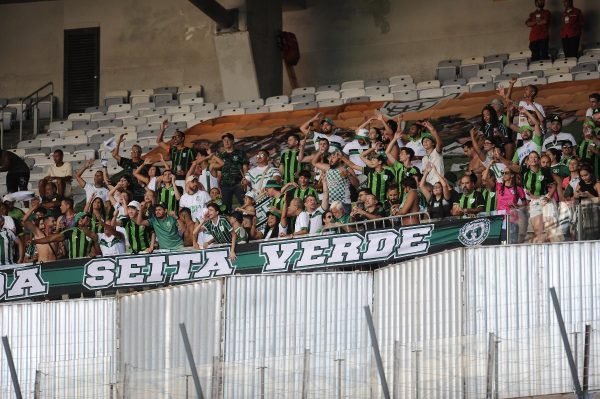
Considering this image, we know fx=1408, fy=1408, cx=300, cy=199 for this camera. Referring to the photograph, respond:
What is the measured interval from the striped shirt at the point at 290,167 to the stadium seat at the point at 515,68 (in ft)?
19.2

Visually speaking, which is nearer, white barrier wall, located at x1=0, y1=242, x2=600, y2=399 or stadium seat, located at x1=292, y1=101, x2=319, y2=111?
white barrier wall, located at x1=0, y1=242, x2=600, y2=399

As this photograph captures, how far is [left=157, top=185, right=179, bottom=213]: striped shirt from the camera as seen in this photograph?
1808 centimetres

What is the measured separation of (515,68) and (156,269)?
30.2ft

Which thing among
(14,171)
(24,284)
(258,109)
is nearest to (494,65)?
(258,109)

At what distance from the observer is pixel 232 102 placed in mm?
24234

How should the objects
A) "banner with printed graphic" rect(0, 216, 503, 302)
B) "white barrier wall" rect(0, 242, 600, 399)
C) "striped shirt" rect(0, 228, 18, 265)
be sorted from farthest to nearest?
"striped shirt" rect(0, 228, 18, 265) < "banner with printed graphic" rect(0, 216, 503, 302) < "white barrier wall" rect(0, 242, 600, 399)

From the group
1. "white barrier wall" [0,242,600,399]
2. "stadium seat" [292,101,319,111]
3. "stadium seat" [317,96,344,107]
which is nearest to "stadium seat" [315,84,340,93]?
"stadium seat" [317,96,344,107]

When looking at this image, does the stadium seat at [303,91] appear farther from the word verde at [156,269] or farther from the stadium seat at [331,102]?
the word verde at [156,269]

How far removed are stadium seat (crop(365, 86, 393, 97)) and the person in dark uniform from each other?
5.76m

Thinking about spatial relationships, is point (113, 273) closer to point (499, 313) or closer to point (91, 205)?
point (91, 205)

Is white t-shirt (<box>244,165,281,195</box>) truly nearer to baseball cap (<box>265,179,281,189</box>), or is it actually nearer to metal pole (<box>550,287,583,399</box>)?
baseball cap (<box>265,179,281,189</box>)

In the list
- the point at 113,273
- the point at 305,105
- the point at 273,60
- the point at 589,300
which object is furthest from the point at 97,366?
the point at 273,60

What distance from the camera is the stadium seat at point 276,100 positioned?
23.7m

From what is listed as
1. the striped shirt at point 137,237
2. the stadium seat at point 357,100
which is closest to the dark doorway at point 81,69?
the stadium seat at point 357,100
